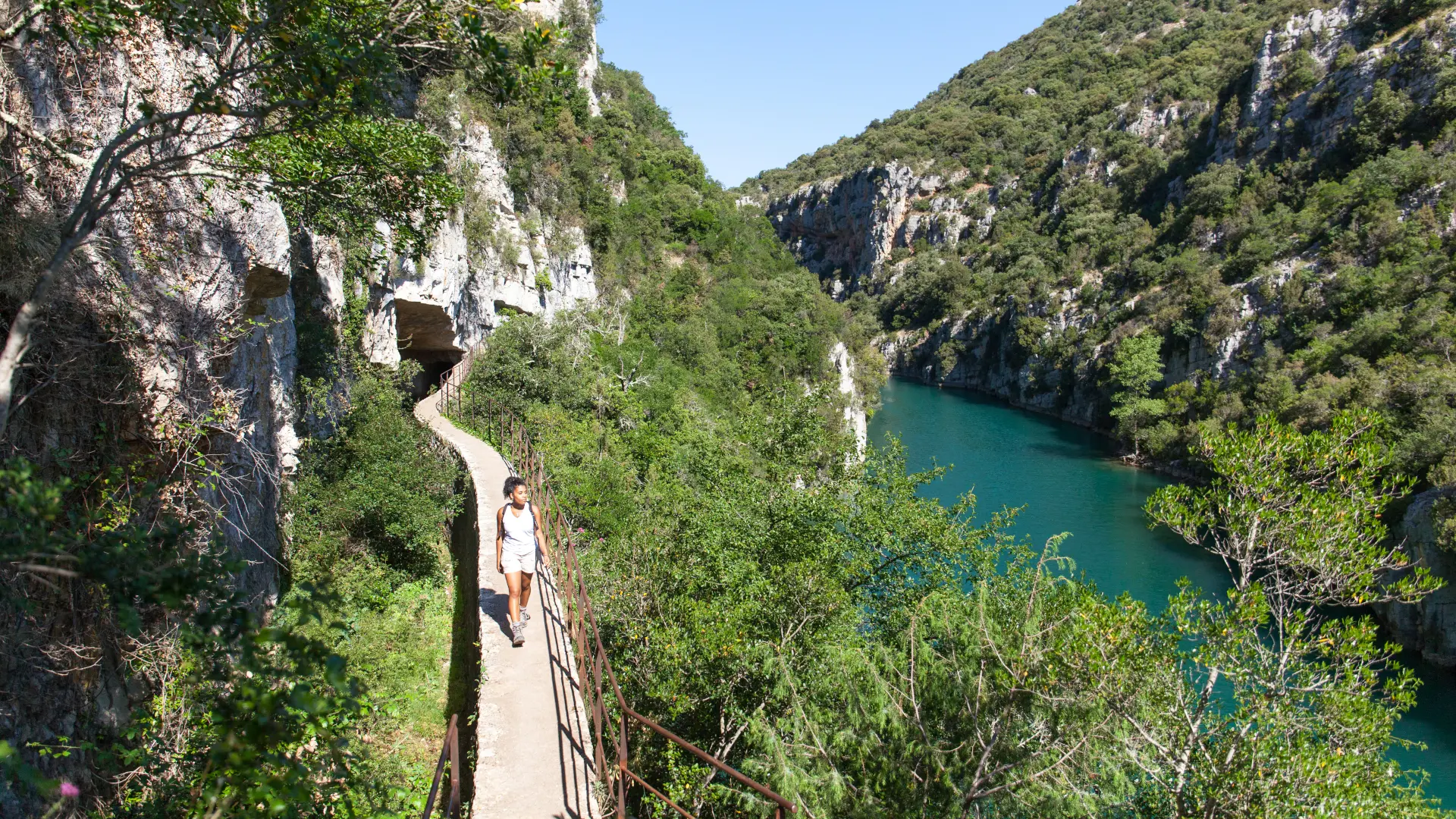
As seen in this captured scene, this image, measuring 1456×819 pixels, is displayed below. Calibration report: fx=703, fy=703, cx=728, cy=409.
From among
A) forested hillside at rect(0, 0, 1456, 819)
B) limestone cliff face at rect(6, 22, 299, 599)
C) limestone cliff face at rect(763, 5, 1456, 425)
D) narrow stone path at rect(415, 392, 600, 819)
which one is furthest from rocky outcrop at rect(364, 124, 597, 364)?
limestone cliff face at rect(763, 5, 1456, 425)

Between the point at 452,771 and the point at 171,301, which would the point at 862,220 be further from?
the point at 452,771

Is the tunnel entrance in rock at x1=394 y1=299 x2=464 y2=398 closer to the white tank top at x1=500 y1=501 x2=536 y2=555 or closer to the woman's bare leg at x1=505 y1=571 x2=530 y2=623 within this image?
the white tank top at x1=500 y1=501 x2=536 y2=555

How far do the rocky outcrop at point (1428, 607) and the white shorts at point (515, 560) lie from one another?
2448 centimetres

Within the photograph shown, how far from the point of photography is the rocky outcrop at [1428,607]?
1936 centimetres

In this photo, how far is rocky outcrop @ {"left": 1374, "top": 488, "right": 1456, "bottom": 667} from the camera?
63.5 feet

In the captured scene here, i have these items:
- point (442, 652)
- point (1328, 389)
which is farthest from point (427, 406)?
point (1328, 389)

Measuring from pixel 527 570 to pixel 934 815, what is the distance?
5.07 m

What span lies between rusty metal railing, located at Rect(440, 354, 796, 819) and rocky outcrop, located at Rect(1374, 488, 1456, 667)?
2300 centimetres

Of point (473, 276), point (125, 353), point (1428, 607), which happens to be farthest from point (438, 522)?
point (1428, 607)

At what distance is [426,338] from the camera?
19812 mm

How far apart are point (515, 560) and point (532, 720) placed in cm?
139

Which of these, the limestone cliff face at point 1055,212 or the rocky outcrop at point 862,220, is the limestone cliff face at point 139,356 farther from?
the rocky outcrop at point 862,220

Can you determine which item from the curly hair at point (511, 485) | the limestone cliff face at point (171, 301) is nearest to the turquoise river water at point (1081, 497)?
the curly hair at point (511, 485)

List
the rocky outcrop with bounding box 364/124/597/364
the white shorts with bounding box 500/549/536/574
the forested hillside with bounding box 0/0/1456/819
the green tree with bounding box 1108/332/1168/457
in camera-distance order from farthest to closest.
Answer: the green tree with bounding box 1108/332/1168/457
the rocky outcrop with bounding box 364/124/597/364
the white shorts with bounding box 500/549/536/574
the forested hillside with bounding box 0/0/1456/819
